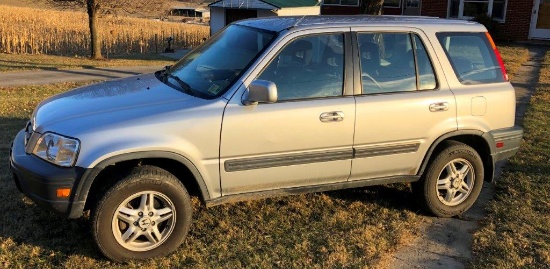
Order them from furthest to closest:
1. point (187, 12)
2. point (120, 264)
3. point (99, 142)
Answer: point (187, 12)
point (120, 264)
point (99, 142)

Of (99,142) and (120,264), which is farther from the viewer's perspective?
(120,264)

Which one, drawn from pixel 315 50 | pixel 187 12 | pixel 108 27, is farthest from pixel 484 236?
pixel 187 12

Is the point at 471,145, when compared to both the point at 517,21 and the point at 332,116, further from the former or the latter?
the point at 517,21

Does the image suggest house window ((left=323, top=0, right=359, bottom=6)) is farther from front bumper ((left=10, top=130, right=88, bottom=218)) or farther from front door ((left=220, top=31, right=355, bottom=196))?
front bumper ((left=10, top=130, right=88, bottom=218))

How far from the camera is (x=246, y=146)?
3.96m

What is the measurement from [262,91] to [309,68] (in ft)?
2.06

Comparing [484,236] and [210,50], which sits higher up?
[210,50]

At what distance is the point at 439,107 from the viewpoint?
458 centimetres

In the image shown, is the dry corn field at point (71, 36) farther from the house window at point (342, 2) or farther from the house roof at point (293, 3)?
the house window at point (342, 2)

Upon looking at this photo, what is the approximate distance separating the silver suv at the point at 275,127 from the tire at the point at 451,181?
0.01 m

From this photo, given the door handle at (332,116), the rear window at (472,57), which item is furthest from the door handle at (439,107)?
the door handle at (332,116)

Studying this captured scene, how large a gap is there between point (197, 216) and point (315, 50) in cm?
182

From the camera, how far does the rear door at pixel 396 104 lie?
438 centimetres

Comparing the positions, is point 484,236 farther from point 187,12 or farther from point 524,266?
point 187,12
